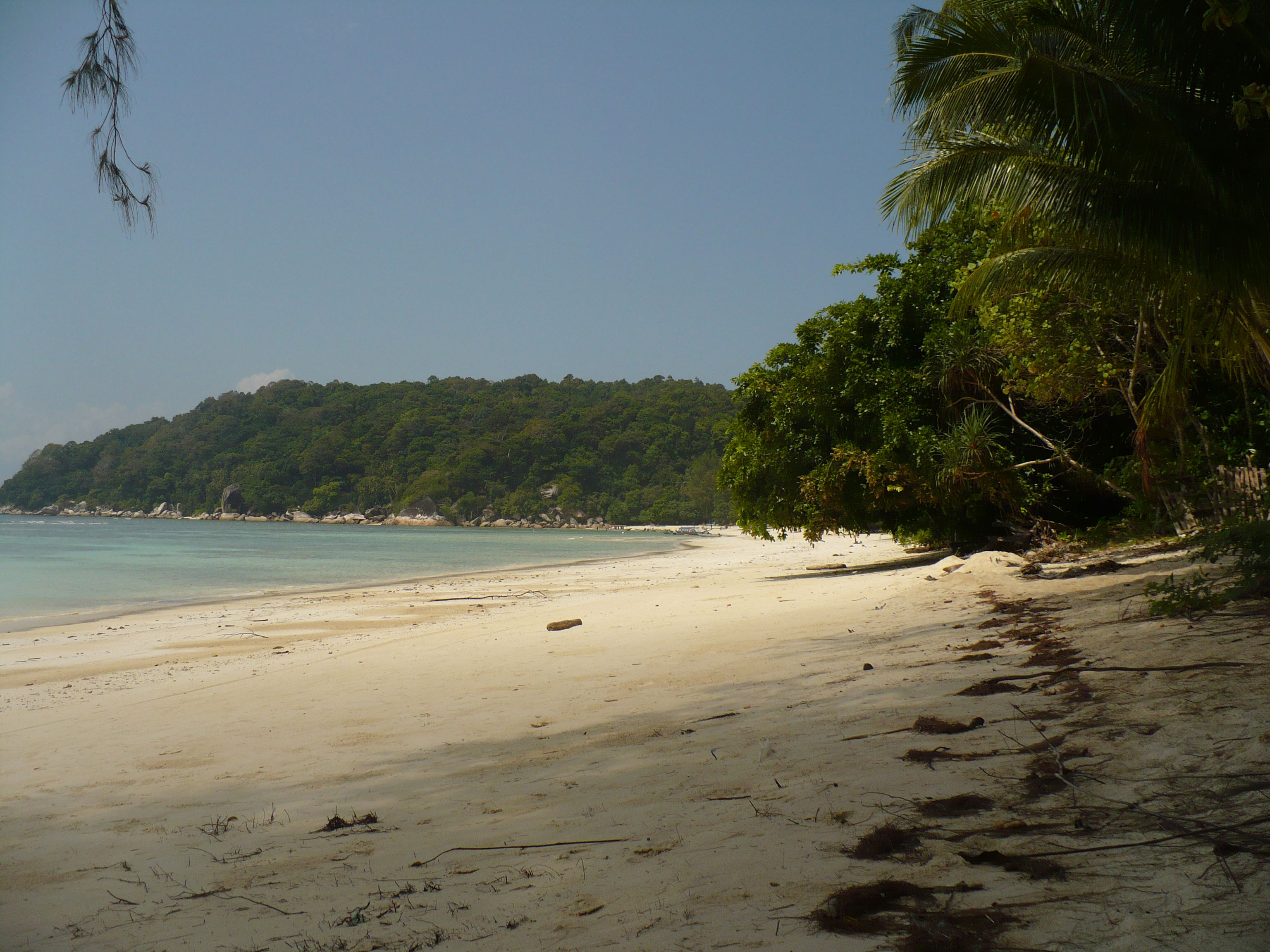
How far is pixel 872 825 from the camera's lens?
240 centimetres

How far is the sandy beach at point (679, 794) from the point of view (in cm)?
198

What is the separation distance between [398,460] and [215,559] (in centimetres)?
7446

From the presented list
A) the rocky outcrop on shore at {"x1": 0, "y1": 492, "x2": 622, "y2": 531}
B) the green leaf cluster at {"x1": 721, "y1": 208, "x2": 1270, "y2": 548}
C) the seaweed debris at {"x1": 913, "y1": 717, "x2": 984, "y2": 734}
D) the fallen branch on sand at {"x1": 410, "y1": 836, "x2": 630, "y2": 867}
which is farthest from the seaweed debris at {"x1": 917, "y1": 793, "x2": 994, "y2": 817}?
the rocky outcrop on shore at {"x1": 0, "y1": 492, "x2": 622, "y2": 531}

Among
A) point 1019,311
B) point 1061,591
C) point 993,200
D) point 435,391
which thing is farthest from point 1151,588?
point 435,391

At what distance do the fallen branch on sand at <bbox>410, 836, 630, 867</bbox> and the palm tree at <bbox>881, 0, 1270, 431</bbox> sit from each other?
5.26 metres

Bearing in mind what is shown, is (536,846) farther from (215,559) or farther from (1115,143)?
(215,559)

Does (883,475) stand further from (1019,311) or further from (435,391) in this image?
(435,391)

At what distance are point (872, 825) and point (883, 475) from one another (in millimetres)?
12134

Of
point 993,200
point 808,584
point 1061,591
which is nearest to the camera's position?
point 1061,591

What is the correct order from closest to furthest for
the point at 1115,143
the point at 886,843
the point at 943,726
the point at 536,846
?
1. the point at 886,843
2. the point at 536,846
3. the point at 943,726
4. the point at 1115,143

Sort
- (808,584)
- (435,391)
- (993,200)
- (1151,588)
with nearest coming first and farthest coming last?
(1151,588) → (993,200) → (808,584) → (435,391)

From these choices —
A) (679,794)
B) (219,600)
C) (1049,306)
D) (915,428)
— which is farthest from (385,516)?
(679,794)

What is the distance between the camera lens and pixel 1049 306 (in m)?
10.7

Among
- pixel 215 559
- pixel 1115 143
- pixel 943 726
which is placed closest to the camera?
pixel 943 726
